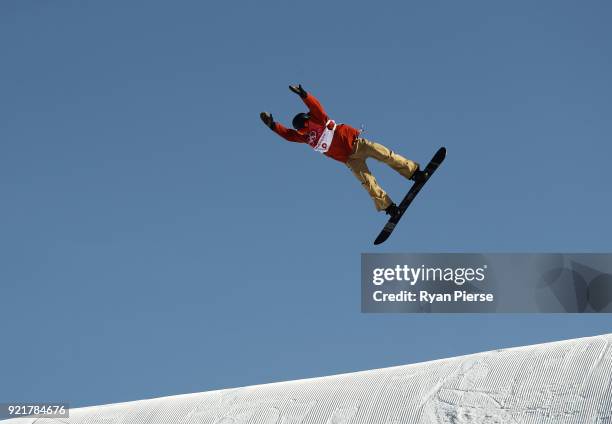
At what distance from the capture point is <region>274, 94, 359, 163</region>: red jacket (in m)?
16.3

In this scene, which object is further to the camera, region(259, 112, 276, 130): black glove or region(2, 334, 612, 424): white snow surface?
region(259, 112, 276, 130): black glove

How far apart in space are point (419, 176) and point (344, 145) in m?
1.21

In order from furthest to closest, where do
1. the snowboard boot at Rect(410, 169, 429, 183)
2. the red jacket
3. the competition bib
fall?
the snowboard boot at Rect(410, 169, 429, 183)
the competition bib
the red jacket

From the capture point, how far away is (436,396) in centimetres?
1689

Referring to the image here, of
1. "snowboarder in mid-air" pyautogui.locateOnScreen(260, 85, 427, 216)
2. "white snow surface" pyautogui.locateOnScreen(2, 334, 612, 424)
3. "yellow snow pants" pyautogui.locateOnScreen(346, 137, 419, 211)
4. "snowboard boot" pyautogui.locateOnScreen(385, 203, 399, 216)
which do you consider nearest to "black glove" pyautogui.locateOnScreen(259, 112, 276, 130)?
"snowboarder in mid-air" pyautogui.locateOnScreen(260, 85, 427, 216)

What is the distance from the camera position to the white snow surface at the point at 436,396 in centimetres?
1571

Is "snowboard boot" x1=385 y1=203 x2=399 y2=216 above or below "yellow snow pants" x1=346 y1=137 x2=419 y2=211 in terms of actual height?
below

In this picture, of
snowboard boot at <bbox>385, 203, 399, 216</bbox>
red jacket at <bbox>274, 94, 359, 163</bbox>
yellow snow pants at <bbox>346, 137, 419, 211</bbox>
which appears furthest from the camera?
snowboard boot at <bbox>385, 203, 399, 216</bbox>

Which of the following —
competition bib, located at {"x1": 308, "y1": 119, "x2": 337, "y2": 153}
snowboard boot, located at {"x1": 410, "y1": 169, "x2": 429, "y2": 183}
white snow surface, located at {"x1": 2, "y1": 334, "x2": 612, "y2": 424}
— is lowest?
white snow surface, located at {"x1": 2, "y1": 334, "x2": 612, "y2": 424}

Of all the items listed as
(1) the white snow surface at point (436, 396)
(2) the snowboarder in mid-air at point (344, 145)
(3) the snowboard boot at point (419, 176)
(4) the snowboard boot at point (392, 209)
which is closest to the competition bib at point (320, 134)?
(2) the snowboarder in mid-air at point (344, 145)

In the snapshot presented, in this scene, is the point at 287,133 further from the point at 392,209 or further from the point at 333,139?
the point at 392,209

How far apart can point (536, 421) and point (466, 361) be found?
2709 mm

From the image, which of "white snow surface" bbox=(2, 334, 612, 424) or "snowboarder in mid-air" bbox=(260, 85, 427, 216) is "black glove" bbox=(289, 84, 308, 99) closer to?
"snowboarder in mid-air" bbox=(260, 85, 427, 216)

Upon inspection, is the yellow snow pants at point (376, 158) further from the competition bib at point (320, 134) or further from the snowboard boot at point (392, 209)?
the competition bib at point (320, 134)
